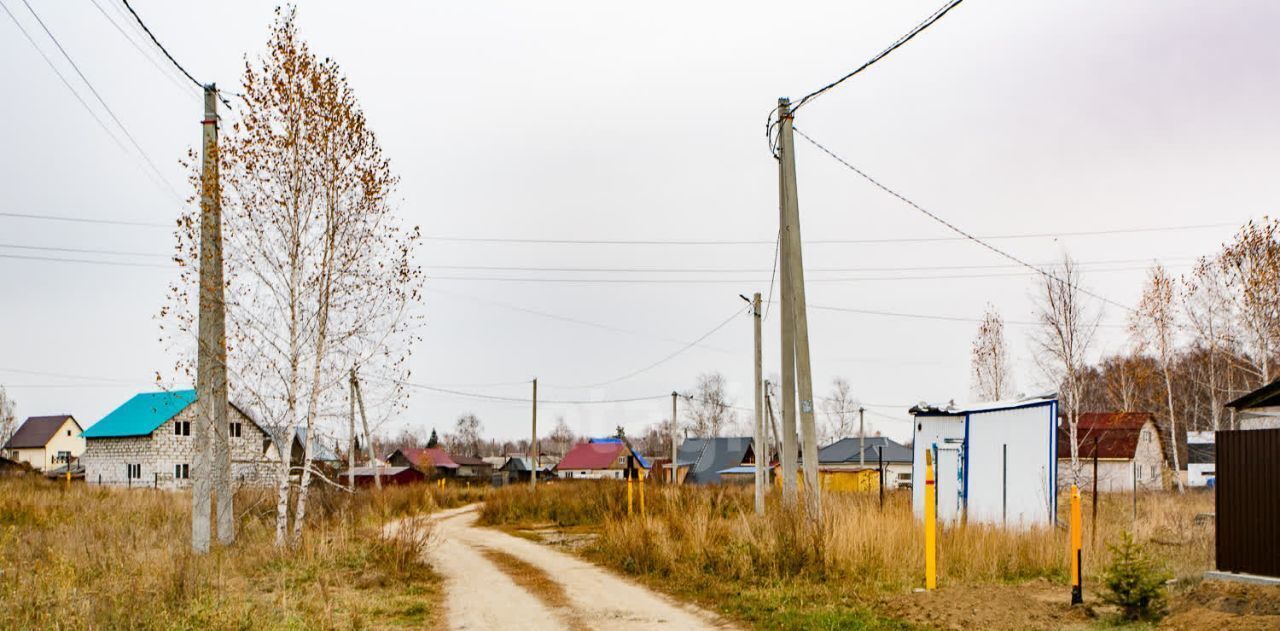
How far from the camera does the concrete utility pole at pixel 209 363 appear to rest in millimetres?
14391

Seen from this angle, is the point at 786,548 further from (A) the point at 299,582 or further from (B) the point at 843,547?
(A) the point at 299,582

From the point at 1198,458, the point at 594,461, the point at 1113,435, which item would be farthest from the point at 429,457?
the point at 1198,458

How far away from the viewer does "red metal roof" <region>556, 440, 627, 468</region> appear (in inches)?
3317

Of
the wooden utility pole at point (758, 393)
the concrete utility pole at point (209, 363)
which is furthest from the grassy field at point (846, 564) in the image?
the wooden utility pole at point (758, 393)

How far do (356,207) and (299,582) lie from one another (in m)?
6.14

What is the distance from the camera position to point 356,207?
15203 mm

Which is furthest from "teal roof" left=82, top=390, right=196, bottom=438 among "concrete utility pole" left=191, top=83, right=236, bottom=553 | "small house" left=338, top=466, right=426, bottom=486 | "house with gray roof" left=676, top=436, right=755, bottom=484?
"concrete utility pole" left=191, top=83, right=236, bottom=553

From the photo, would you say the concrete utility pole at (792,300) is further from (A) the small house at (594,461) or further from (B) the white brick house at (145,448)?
(A) the small house at (594,461)

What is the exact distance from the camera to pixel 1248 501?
36.1ft

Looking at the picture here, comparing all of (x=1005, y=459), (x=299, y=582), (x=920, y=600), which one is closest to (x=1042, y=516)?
(x=1005, y=459)

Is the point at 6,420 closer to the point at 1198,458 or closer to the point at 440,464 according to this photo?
the point at 440,464

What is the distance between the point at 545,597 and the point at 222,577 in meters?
3.92

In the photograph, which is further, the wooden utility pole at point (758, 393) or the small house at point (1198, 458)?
the small house at point (1198, 458)

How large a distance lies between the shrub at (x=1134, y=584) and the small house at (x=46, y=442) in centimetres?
11466
